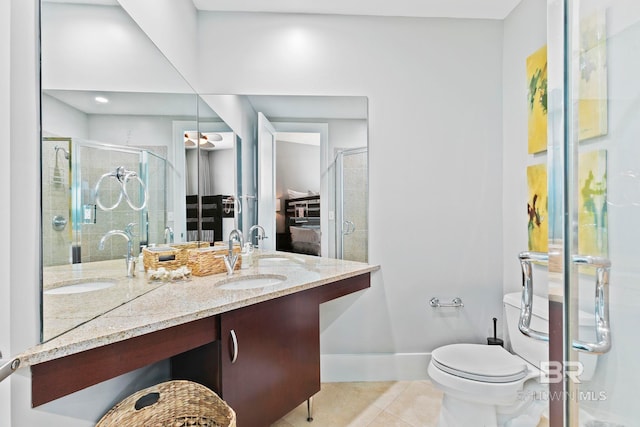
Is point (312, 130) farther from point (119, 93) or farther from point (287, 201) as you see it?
point (119, 93)

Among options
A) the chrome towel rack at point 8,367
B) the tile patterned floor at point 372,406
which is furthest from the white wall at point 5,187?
the tile patterned floor at point 372,406

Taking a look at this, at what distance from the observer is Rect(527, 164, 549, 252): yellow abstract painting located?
71.6 inches

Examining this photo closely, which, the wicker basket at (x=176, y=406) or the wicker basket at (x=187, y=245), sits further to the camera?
the wicker basket at (x=187, y=245)

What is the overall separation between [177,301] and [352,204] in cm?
128

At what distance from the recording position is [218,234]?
197 centimetres

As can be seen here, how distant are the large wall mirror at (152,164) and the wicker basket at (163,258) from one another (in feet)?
0.16

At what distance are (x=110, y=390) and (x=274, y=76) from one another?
192cm

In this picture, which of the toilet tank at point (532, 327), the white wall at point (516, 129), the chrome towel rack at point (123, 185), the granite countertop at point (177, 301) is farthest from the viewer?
the white wall at point (516, 129)

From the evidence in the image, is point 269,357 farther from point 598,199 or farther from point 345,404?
point 598,199

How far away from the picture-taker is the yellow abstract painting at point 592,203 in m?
0.78

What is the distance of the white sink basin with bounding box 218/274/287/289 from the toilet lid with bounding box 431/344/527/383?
0.92 meters

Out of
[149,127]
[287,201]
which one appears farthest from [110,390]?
[287,201]

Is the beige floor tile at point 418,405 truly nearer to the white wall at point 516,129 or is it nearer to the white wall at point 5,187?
the white wall at point 516,129

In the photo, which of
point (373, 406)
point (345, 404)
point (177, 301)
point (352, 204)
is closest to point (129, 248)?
point (177, 301)
